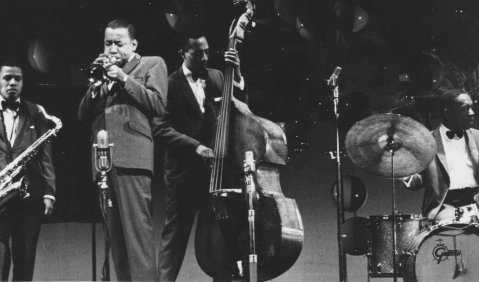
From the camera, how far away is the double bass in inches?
181

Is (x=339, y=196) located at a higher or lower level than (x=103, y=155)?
lower

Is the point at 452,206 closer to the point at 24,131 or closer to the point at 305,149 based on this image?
the point at 305,149

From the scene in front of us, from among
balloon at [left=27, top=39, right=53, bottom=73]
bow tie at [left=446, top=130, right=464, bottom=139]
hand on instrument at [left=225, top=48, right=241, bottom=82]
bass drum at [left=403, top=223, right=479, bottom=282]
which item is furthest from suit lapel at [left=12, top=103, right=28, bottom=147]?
bow tie at [left=446, top=130, right=464, bottom=139]

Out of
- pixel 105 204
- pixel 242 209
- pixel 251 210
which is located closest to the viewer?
pixel 105 204

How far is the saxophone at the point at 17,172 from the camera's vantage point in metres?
5.19

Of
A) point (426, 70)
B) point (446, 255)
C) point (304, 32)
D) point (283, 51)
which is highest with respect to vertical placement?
point (304, 32)

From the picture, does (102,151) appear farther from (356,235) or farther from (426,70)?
(426,70)

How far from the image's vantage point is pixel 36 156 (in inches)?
216

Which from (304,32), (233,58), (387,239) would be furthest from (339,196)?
(304,32)

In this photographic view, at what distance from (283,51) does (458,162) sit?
71.5 inches

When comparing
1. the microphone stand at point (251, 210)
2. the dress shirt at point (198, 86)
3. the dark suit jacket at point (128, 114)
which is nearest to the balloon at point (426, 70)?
the dress shirt at point (198, 86)

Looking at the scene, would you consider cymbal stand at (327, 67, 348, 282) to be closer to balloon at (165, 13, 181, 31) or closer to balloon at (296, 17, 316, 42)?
balloon at (296, 17, 316, 42)

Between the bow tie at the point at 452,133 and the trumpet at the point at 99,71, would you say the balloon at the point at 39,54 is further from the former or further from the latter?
the bow tie at the point at 452,133

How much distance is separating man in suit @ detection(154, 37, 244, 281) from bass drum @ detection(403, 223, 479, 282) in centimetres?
180
